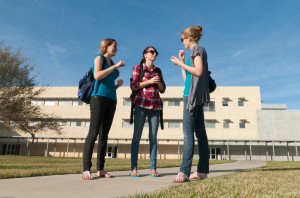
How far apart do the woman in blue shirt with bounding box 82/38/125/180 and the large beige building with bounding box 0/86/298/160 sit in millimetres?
34234

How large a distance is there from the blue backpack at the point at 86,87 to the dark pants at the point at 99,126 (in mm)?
158

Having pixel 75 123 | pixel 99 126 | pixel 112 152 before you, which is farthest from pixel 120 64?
pixel 75 123

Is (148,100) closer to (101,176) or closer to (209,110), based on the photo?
(101,176)

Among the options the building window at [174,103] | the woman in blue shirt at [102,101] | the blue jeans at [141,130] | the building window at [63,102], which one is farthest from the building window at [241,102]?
the woman in blue shirt at [102,101]

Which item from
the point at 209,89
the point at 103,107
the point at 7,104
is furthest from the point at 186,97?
the point at 7,104

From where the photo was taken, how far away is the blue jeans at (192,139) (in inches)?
127

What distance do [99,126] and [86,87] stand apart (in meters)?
0.61

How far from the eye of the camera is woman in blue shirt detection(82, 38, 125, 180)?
3471 millimetres

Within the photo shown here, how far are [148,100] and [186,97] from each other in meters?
0.69

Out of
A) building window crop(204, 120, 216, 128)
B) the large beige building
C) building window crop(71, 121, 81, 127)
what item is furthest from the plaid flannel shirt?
building window crop(71, 121, 81, 127)

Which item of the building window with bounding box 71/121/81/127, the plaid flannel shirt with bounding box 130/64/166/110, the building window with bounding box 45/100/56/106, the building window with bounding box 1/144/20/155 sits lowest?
the building window with bounding box 1/144/20/155

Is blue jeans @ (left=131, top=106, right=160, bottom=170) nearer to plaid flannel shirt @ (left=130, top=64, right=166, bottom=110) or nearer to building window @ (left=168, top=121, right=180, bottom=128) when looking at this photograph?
→ plaid flannel shirt @ (left=130, top=64, right=166, bottom=110)

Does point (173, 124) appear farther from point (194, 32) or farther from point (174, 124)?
point (194, 32)

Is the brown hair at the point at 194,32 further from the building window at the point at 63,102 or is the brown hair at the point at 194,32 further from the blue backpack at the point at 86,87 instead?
the building window at the point at 63,102
